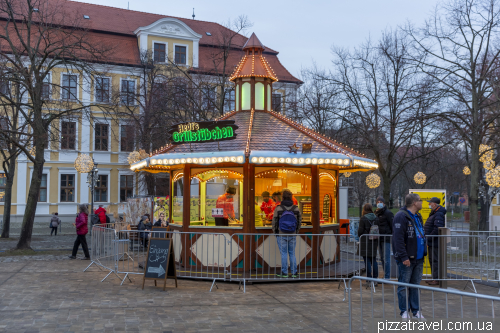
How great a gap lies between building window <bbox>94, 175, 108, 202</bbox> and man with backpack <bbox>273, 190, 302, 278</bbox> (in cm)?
3222

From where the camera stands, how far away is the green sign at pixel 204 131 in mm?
11773

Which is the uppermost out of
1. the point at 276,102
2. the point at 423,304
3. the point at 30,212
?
the point at 276,102

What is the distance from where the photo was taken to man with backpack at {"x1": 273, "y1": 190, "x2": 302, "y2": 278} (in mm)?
10842

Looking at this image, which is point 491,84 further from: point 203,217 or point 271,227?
point 203,217

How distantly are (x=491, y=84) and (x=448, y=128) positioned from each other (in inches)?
133

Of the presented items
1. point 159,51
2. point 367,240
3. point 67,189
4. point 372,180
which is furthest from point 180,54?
point 367,240

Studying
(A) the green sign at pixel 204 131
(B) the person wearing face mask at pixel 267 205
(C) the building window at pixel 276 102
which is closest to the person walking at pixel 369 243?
(B) the person wearing face mask at pixel 267 205

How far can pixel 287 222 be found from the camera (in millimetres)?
10867

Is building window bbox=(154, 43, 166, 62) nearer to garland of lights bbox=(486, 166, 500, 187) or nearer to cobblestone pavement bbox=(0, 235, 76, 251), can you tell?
cobblestone pavement bbox=(0, 235, 76, 251)

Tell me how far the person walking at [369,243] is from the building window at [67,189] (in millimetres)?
33098

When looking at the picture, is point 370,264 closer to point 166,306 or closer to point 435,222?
point 435,222

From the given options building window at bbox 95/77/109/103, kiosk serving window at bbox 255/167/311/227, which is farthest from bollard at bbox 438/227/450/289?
building window at bbox 95/77/109/103

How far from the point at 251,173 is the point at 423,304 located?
17.3 ft

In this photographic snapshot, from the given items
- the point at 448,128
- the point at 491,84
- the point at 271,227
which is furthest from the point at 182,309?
the point at 448,128
